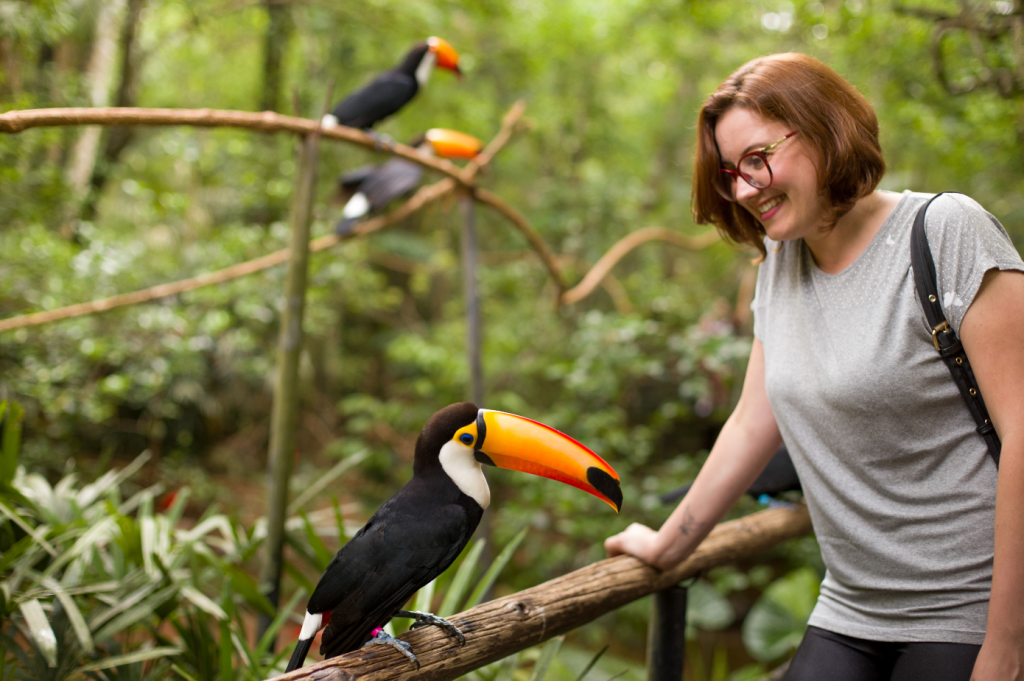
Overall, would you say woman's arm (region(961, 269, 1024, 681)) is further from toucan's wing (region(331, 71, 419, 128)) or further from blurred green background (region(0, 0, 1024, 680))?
toucan's wing (region(331, 71, 419, 128))

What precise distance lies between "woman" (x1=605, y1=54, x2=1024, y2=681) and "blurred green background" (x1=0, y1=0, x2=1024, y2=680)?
3.58ft

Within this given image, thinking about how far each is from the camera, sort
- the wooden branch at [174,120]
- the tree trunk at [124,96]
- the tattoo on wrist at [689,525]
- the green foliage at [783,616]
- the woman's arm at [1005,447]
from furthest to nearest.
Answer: the tree trunk at [124,96]
the green foliage at [783,616]
the tattoo on wrist at [689,525]
the wooden branch at [174,120]
the woman's arm at [1005,447]

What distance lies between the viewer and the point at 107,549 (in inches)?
70.8

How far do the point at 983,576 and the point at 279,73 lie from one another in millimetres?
5673

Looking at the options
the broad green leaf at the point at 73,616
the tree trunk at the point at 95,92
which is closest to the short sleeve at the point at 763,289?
the broad green leaf at the point at 73,616

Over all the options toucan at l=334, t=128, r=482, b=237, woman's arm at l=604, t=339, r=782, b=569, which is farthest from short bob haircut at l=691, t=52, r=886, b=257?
toucan at l=334, t=128, r=482, b=237

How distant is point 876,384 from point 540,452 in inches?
18.6

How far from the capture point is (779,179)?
88 cm

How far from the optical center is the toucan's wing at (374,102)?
2.42 meters

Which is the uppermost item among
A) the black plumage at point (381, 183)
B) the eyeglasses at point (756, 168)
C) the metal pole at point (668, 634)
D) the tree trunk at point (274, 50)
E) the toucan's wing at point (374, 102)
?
the tree trunk at point (274, 50)

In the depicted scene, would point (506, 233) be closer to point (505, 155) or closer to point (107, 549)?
point (505, 155)

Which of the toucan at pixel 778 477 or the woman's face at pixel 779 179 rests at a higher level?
the woman's face at pixel 779 179

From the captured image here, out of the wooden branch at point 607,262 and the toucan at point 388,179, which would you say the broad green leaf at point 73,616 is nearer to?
the toucan at point 388,179

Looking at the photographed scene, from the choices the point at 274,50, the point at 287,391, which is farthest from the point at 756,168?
the point at 274,50
